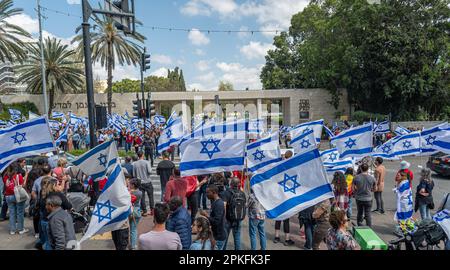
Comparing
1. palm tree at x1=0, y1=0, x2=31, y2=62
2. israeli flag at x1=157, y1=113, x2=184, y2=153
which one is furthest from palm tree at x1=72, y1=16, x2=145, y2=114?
israeli flag at x1=157, y1=113, x2=184, y2=153

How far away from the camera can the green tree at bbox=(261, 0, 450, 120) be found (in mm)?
31594

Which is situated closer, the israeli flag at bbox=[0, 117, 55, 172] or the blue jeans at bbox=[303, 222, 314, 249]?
the blue jeans at bbox=[303, 222, 314, 249]

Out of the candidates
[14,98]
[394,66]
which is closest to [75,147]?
[14,98]

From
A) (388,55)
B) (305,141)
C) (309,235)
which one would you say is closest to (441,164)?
(305,141)

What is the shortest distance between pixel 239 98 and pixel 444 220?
3619cm

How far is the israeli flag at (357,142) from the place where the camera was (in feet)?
30.6

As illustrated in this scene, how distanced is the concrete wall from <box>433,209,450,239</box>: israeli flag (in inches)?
1393

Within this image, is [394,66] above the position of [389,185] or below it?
above

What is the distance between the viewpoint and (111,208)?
493 cm

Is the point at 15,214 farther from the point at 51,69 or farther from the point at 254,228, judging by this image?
the point at 51,69

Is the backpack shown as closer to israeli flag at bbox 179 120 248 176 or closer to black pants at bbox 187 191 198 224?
israeli flag at bbox 179 120 248 176
